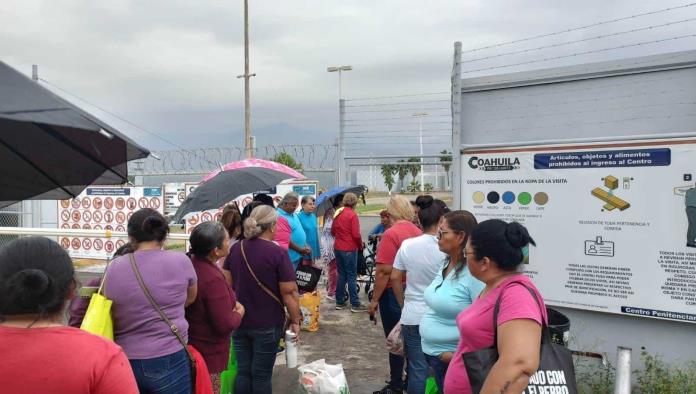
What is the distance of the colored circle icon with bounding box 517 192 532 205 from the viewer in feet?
15.0

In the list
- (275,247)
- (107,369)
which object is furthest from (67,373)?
(275,247)

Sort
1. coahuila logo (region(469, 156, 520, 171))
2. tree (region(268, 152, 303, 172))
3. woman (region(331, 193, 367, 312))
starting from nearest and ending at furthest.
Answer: coahuila logo (region(469, 156, 520, 171)) < woman (region(331, 193, 367, 312)) < tree (region(268, 152, 303, 172))

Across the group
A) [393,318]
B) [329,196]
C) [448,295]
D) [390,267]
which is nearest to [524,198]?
[390,267]

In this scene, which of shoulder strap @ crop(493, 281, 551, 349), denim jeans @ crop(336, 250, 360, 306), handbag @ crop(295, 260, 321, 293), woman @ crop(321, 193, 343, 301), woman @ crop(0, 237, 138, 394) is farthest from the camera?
woman @ crop(321, 193, 343, 301)

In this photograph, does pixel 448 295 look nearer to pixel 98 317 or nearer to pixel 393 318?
pixel 98 317

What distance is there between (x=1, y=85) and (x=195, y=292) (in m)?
1.71

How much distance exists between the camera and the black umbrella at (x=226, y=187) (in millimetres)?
5555

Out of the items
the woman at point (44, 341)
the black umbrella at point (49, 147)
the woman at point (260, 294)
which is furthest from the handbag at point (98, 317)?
the woman at point (260, 294)

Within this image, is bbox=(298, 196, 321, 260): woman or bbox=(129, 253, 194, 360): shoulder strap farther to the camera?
bbox=(298, 196, 321, 260): woman

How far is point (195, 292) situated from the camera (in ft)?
10.6

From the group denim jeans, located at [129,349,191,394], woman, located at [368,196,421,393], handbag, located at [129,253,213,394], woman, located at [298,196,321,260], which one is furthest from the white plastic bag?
woman, located at [298,196,321,260]

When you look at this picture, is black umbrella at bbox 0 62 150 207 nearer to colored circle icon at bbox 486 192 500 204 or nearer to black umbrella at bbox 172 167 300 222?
black umbrella at bbox 172 167 300 222

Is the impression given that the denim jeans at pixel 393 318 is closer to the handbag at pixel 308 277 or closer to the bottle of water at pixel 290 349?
the bottle of water at pixel 290 349

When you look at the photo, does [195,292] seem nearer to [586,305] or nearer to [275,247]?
[275,247]
